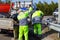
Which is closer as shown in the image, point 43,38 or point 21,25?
point 21,25

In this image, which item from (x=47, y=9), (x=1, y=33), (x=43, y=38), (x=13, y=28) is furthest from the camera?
(x=47, y=9)

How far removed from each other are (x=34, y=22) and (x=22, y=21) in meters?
1.65

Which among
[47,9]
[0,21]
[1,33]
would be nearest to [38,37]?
[0,21]

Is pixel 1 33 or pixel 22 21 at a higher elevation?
pixel 22 21

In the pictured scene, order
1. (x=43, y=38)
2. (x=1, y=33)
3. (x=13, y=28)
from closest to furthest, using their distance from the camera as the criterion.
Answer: (x=43, y=38) < (x=13, y=28) < (x=1, y=33)

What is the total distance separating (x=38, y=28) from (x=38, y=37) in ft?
1.43

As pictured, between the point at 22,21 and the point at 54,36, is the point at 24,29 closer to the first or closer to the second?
the point at 22,21

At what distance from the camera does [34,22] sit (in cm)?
1196

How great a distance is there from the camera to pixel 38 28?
11.9m

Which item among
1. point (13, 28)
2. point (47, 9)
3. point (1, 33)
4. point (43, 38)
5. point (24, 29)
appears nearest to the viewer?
point (24, 29)

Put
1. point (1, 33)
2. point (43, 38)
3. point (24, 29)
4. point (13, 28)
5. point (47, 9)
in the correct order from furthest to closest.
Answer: point (47, 9)
point (1, 33)
point (13, 28)
point (43, 38)
point (24, 29)

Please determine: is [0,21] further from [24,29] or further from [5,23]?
[24,29]

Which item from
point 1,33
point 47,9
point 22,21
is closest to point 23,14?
point 22,21

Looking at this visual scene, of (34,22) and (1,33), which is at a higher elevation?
(34,22)
